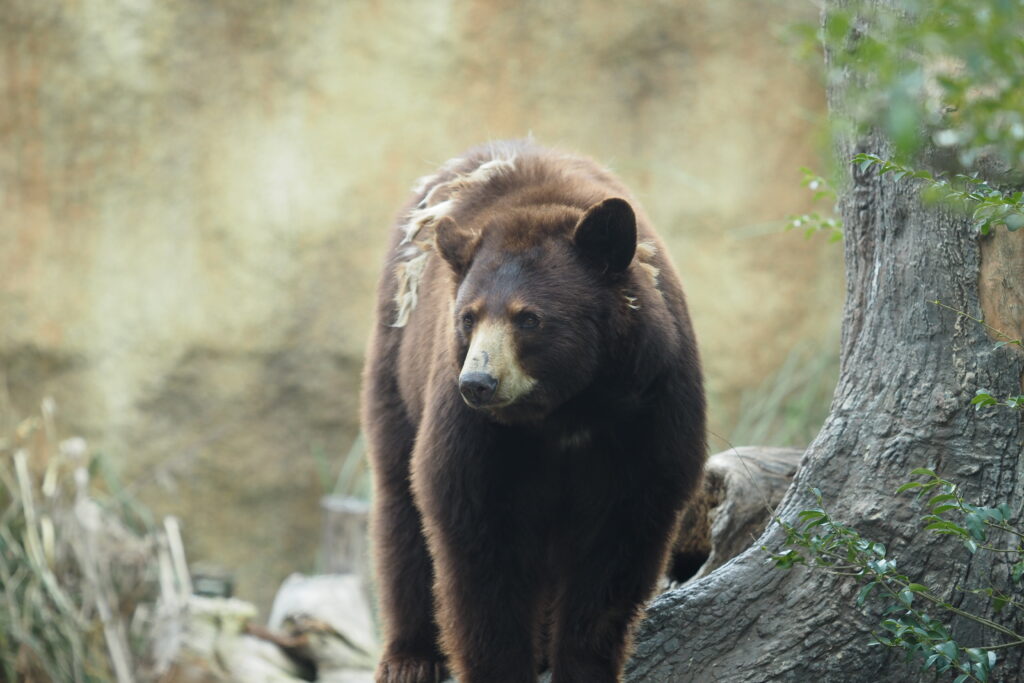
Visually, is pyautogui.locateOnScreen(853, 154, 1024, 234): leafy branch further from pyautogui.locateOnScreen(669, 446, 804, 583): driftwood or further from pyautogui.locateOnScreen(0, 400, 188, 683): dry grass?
pyautogui.locateOnScreen(0, 400, 188, 683): dry grass

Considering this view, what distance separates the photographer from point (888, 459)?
3715mm

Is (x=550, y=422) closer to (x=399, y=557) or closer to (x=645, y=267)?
(x=645, y=267)

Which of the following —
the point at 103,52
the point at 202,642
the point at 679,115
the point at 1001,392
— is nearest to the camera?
the point at 1001,392

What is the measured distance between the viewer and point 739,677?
3666 millimetres

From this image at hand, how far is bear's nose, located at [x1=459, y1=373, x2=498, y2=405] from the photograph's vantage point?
3.36 m

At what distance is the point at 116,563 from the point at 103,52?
160 inches

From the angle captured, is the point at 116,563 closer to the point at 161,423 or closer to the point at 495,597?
the point at 161,423

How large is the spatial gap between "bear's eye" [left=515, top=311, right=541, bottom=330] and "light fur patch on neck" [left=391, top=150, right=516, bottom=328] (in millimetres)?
682

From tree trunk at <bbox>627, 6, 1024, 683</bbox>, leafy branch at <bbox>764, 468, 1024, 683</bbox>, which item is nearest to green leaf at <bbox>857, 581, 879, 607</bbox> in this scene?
leafy branch at <bbox>764, 468, 1024, 683</bbox>

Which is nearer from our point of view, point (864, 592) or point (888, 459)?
point (864, 592)

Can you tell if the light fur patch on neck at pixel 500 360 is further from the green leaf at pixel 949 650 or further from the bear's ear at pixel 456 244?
the green leaf at pixel 949 650

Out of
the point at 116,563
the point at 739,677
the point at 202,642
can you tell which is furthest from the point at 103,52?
the point at 739,677

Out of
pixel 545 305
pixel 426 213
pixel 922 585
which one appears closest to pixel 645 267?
pixel 545 305

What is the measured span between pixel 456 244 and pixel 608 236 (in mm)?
505
